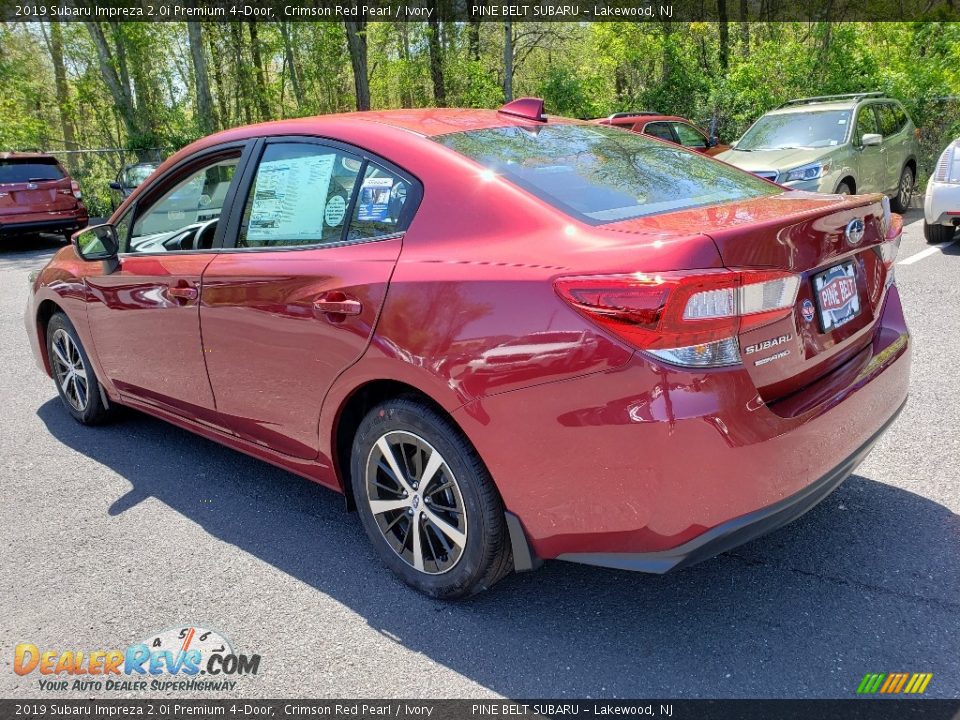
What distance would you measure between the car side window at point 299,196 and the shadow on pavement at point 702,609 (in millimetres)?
1256

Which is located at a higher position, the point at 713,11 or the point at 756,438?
the point at 713,11

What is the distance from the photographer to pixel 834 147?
395 inches

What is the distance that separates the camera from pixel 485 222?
255 centimetres

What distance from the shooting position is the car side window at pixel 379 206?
2.79 m

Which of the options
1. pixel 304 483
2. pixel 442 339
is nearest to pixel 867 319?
pixel 442 339

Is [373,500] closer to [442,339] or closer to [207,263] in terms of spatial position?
[442,339]

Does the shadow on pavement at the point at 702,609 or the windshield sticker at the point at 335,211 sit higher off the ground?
the windshield sticker at the point at 335,211

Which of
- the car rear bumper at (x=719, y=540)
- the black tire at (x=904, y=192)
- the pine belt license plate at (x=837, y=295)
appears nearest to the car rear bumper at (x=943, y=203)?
the black tire at (x=904, y=192)

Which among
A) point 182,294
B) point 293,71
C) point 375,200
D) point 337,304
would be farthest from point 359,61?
point 337,304

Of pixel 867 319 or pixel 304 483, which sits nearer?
pixel 867 319

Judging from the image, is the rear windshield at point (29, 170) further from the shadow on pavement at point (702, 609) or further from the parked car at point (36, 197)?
the shadow on pavement at point (702, 609)

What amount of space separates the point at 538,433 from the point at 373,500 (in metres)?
0.91

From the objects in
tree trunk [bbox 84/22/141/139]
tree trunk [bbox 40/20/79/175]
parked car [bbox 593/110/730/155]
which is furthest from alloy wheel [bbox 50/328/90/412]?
tree trunk [bbox 40/20/79/175]

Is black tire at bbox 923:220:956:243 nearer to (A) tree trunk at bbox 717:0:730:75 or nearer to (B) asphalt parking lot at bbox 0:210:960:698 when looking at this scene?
(B) asphalt parking lot at bbox 0:210:960:698
